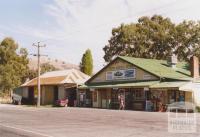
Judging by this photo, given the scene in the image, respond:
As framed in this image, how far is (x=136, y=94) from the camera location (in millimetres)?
43500

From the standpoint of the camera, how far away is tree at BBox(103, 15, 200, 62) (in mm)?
64125

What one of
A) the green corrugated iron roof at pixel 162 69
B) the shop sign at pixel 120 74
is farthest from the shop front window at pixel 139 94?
the green corrugated iron roof at pixel 162 69

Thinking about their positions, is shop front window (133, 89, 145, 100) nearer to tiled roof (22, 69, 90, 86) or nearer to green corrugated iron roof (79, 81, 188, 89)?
green corrugated iron roof (79, 81, 188, 89)

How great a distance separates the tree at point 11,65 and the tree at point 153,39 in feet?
80.7

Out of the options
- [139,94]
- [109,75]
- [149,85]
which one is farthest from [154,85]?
[109,75]

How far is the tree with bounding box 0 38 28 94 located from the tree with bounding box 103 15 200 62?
2458 centimetres

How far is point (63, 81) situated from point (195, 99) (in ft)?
70.0

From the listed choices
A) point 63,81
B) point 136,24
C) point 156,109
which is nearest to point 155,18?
point 136,24

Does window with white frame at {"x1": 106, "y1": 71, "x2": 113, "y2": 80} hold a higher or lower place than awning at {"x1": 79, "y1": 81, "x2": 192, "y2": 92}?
higher

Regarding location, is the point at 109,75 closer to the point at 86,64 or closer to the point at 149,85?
the point at 149,85

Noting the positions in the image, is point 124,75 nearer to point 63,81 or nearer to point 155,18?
point 63,81

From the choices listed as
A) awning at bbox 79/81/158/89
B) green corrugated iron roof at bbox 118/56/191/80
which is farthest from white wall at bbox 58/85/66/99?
green corrugated iron roof at bbox 118/56/191/80

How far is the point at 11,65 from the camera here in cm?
8438

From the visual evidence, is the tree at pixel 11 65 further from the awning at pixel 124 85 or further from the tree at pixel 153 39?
the awning at pixel 124 85
